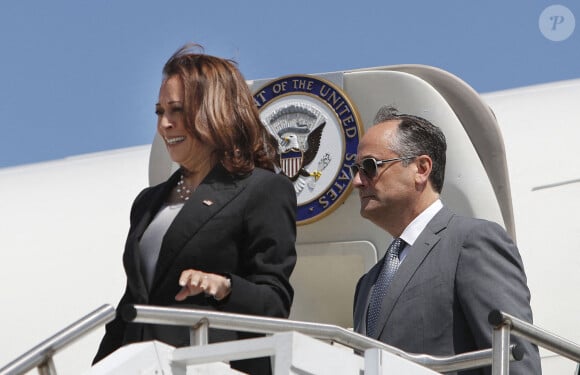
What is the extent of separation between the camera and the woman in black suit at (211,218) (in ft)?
12.8

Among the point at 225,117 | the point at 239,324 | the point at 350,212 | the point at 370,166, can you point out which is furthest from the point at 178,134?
the point at 350,212

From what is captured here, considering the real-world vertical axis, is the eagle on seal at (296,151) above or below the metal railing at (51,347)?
above

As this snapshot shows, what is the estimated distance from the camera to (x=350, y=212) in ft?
21.5

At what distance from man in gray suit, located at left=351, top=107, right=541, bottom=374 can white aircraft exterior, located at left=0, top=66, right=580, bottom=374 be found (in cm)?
170

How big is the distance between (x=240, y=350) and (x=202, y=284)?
0.81 m

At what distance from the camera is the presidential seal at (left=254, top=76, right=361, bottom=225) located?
6637 millimetres

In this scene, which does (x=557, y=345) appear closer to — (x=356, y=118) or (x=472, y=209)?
(x=472, y=209)

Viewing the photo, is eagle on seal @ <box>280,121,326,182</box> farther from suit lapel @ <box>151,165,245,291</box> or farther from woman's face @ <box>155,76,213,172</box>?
suit lapel @ <box>151,165,245,291</box>

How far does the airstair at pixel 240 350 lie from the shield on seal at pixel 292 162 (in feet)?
11.4

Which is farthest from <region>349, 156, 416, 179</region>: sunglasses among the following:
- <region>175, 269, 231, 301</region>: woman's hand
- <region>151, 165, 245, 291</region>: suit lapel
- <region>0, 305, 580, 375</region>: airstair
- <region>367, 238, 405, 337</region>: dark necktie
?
<region>0, 305, 580, 375</region>: airstair

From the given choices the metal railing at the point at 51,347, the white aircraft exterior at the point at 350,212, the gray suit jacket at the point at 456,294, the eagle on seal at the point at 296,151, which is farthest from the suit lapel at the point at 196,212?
the eagle on seal at the point at 296,151

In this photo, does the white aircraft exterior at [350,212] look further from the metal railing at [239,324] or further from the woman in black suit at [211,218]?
the metal railing at [239,324]

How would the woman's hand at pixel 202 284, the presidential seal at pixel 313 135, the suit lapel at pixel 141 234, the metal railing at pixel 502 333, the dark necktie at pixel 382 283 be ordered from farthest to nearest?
the presidential seal at pixel 313 135 → the dark necktie at pixel 382 283 → the suit lapel at pixel 141 234 → the woman's hand at pixel 202 284 → the metal railing at pixel 502 333

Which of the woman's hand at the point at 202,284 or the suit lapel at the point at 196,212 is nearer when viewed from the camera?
the woman's hand at the point at 202,284
